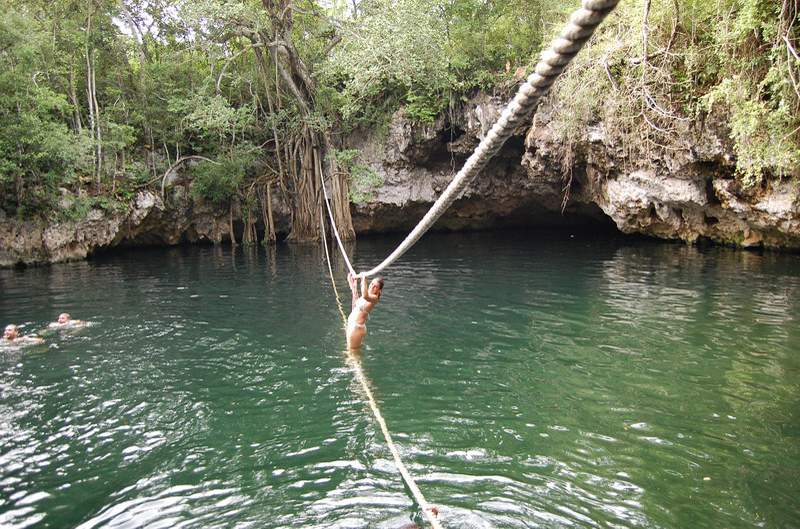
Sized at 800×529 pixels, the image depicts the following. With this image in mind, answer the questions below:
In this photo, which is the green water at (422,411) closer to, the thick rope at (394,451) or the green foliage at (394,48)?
the thick rope at (394,451)

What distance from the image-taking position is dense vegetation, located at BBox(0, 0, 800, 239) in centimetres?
1184

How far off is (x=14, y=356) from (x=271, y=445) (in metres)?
4.84

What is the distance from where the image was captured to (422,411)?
16.6 ft

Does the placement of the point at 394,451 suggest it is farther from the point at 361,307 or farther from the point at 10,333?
the point at 10,333

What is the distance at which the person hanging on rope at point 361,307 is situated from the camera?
6362 millimetres

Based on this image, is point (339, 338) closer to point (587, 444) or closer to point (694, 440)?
point (587, 444)

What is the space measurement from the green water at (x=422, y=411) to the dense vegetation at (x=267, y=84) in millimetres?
5006

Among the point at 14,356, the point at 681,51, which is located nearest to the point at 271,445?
the point at 14,356

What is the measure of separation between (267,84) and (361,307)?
49.9ft

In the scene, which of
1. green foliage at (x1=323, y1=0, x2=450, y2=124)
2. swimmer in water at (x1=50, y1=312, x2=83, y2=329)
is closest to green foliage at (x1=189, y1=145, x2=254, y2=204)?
green foliage at (x1=323, y1=0, x2=450, y2=124)

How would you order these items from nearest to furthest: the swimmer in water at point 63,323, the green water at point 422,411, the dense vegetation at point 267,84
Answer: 1. the green water at point 422,411
2. the swimmer in water at point 63,323
3. the dense vegetation at point 267,84

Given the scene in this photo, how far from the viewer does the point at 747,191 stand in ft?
40.0

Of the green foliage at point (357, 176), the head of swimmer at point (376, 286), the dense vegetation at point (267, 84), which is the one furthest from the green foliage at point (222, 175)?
the head of swimmer at point (376, 286)

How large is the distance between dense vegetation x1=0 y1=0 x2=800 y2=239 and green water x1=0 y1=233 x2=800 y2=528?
16.4ft
